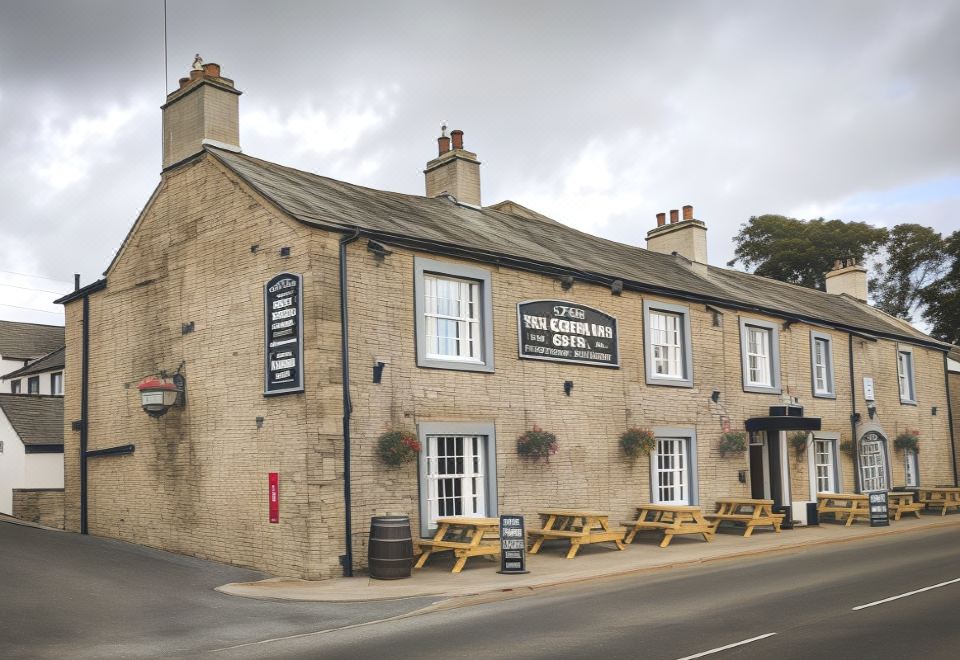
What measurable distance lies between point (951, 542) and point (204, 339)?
15.3 m

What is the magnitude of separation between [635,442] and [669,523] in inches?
77.0

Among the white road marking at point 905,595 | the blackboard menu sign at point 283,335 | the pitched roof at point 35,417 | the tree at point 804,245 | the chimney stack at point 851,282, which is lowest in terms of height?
the white road marking at point 905,595

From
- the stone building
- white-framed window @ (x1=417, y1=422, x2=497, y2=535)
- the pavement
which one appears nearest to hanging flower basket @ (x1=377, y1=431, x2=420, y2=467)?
the stone building

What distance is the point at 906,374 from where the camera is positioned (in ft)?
104

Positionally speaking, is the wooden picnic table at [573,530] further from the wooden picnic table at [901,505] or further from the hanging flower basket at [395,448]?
the wooden picnic table at [901,505]

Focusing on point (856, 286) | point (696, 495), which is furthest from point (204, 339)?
point (856, 286)

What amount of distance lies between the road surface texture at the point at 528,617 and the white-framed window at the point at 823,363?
11672mm

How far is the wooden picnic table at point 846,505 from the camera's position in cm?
2384

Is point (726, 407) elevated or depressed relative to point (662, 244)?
depressed

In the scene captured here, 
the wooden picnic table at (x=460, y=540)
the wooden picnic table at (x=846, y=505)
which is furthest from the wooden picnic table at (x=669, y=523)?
the wooden picnic table at (x=846, y=505)

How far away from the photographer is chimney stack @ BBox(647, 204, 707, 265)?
28.8 m

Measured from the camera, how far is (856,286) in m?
36.6

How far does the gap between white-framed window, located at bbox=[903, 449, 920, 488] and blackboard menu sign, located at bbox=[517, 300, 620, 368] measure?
15194 millimetres

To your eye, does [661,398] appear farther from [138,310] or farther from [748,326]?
[138,310]
